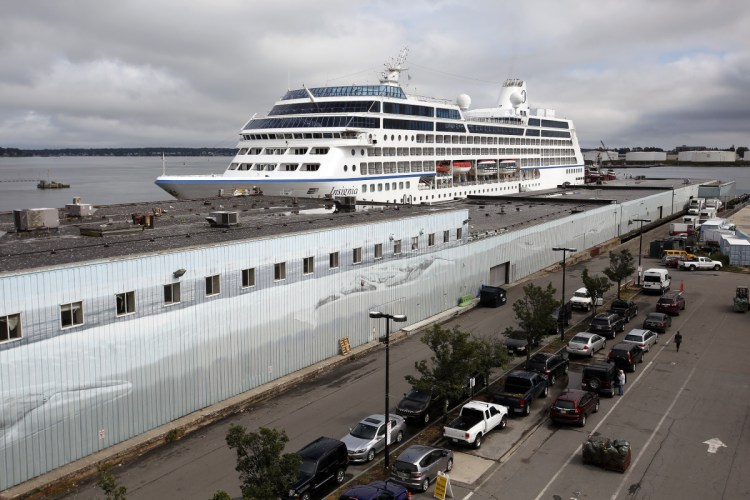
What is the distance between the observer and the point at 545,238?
153 feet

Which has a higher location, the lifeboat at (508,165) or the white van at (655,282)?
the lifeboat at (508,165)

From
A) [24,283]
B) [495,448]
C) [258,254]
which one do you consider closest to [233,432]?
[24,283]

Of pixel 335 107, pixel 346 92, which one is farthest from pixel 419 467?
pixel 346 92

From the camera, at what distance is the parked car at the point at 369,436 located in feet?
55.4

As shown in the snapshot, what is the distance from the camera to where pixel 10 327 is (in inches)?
585

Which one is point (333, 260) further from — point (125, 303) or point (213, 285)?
point (125, 303)

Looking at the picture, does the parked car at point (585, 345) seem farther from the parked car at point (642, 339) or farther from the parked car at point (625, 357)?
the parked car at point (625, 357)

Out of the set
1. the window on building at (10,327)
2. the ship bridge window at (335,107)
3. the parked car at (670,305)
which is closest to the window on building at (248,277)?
the window on building at (10,327)

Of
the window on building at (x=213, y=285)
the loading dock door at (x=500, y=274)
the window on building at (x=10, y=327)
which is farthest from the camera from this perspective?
the loading dock door at (x=500, y=274)

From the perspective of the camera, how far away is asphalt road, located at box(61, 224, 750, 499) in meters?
15.6

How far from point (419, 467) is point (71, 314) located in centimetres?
973

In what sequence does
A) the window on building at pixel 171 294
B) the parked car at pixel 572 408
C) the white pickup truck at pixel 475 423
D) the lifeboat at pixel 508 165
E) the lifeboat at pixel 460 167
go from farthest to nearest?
the lifeboat at pixel 508 165, the lifeboat at pixel 460 167, the parked car at pixel 572 408, the window on building at pixel 171 294, the white pickup truck at pixel 475 423

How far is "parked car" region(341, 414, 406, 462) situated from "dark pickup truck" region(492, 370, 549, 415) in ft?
12.8

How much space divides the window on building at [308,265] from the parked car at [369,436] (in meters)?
7.03
